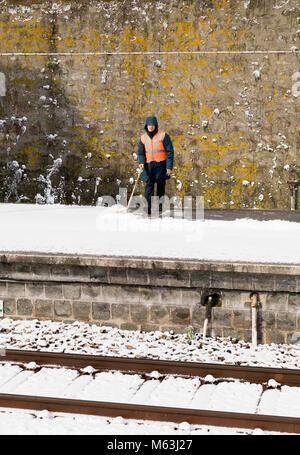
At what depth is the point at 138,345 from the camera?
314 inches

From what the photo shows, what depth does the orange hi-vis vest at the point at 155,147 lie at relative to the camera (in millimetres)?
10914

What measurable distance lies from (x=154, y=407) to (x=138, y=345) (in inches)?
72.7

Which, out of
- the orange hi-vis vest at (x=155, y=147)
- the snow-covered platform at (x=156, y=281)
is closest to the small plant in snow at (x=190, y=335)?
the snow-covered platform at (x=156, y=281)

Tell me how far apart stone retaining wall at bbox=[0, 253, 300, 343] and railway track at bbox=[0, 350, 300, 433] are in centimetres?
115

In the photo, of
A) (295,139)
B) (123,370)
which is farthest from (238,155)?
(123,370)

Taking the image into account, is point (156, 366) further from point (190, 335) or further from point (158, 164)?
point (158, 164)

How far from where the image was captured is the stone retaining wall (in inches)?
316

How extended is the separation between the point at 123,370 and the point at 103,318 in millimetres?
1378

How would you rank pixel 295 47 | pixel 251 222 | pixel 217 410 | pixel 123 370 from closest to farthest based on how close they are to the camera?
pixel 217 410 → pixel 123 370 → pixel 251 222 → pixel 295 47

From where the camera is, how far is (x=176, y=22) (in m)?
13.0

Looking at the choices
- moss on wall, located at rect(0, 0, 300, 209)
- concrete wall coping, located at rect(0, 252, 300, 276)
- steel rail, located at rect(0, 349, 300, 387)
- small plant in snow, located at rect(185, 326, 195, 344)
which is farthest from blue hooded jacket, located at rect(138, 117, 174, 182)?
steel rail, located at rect(0, 349, 300, 387)

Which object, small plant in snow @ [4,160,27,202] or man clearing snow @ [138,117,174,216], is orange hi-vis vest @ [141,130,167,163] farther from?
small plant in snow @ [4,160,27,202]
